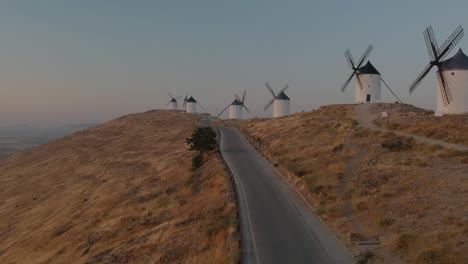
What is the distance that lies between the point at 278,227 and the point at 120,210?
20.1 meters

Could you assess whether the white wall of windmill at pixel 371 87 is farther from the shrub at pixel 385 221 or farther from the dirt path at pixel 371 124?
the shrub at pixel 385 221

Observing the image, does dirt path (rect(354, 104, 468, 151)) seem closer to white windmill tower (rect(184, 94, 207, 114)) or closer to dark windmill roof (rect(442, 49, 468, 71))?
dark windmill roof (rect(442, 49, 468, 71))

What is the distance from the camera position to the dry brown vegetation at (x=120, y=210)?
21.9 meters

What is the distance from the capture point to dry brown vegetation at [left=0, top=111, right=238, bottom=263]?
21859 mm

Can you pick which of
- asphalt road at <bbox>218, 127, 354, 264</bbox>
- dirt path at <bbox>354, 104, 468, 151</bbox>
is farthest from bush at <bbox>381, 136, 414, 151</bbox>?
asphalt road at <bbox>218, 127, 354, 264</bbox>

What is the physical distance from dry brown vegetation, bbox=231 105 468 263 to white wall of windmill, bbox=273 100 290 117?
54590 millimetres

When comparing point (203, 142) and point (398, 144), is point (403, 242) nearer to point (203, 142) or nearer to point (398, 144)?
point (398, 144)

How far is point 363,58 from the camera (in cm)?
7419

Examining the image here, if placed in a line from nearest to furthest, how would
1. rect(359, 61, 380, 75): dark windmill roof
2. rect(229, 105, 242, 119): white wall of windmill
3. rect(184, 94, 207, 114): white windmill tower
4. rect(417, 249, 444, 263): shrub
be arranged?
rect(417, 249, 444, 263): shrub, rect(359, 61, 380, 75): dark windmill roof, rect(229, 105, 242, 119): white wall of windmill, rect(184, 94, 207, 114): white windmill tower

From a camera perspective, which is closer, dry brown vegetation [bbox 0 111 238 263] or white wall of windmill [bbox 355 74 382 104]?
dry brown vegetation [bbox 0 111 238 263]

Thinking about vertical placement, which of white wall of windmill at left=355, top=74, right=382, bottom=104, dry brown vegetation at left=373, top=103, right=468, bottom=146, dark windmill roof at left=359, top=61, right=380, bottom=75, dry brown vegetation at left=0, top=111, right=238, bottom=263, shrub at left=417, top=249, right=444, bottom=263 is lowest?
dry brown vegetation at left=0, top=111, right=238, bottom=263

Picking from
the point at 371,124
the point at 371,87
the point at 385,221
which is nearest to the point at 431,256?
the point at 385,221

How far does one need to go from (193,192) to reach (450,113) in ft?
116

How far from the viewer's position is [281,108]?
321 ft
